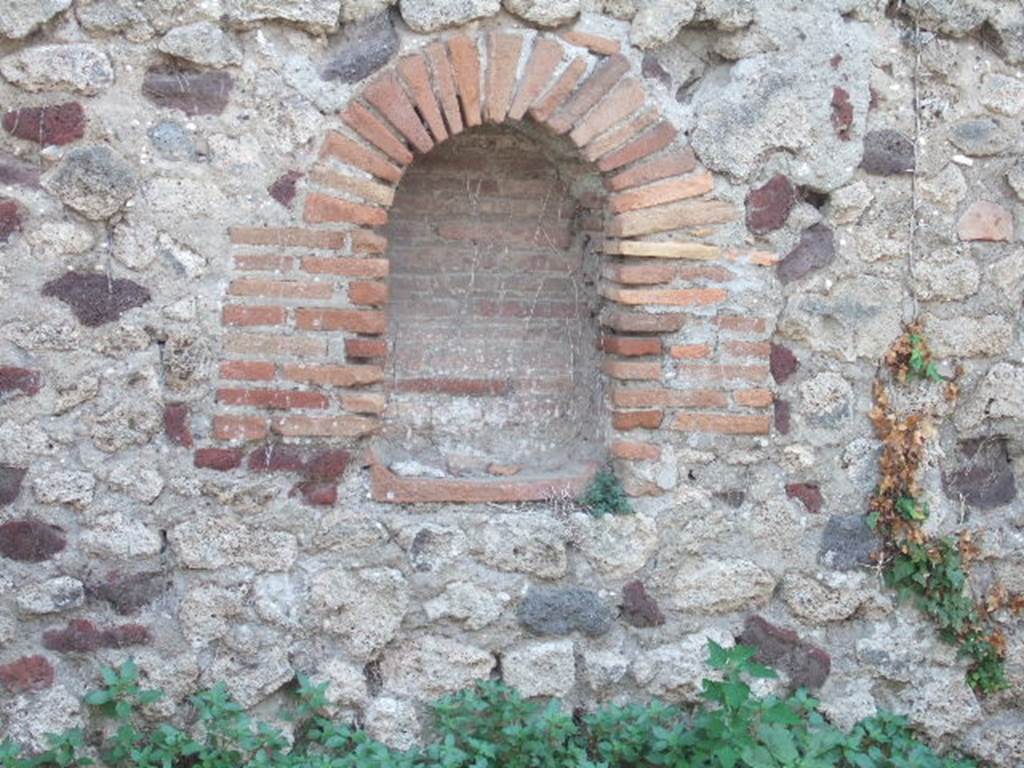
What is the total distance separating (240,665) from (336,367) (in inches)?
34.0

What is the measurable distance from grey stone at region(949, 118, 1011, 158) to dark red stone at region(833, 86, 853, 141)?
347mm

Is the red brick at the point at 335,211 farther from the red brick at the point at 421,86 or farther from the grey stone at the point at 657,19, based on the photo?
the grey stone at the point at 657,19

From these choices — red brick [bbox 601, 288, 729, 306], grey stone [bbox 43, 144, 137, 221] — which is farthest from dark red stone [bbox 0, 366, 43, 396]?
red brick [bbox 601, 288, 729, 306]

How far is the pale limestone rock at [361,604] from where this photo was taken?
142 inches

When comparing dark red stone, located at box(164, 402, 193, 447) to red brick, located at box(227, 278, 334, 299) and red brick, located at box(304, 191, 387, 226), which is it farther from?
red brick, located at box(304, 191, 387, 226)

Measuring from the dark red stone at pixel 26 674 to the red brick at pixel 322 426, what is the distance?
88 centimetres

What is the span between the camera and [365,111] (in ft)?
11.6

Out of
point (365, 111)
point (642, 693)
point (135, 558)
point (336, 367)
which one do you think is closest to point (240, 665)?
point (135, 558)

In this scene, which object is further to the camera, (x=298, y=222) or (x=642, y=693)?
(x=642, y=693)

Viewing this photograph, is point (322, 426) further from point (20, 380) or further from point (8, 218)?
point (8, 218)

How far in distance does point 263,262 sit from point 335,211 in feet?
0.79

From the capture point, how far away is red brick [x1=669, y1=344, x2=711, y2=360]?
3.82 metres

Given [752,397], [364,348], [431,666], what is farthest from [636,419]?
[431,666]

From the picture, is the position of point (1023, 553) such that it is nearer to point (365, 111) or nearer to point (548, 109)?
point (548, 109)
